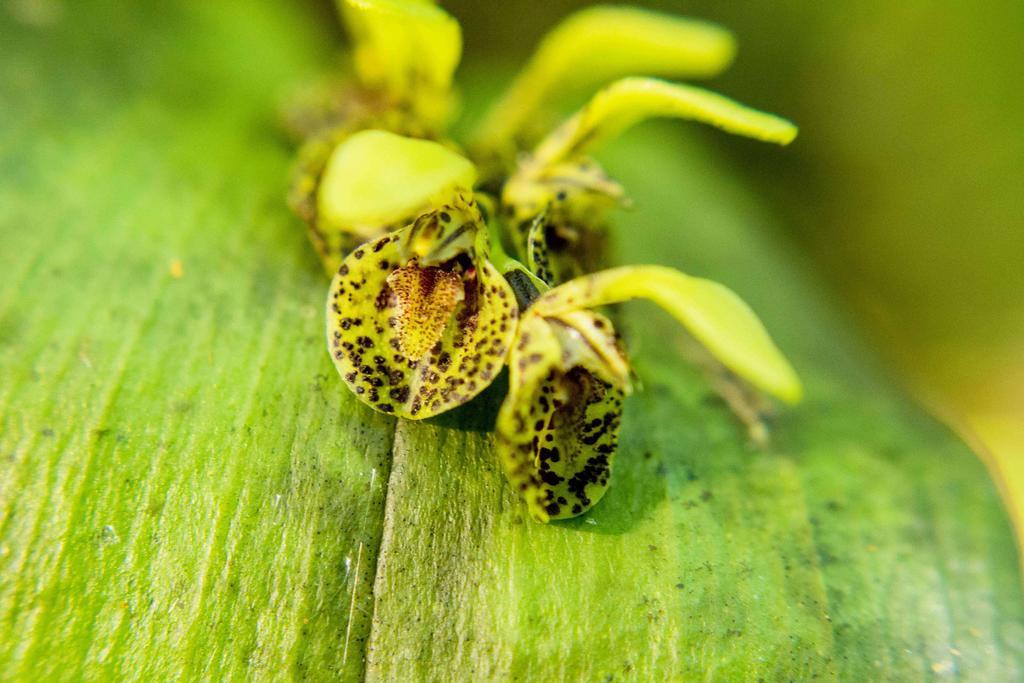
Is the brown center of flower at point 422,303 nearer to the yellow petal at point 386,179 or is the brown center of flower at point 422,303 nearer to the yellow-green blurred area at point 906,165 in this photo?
the yellow petal at point 386,179

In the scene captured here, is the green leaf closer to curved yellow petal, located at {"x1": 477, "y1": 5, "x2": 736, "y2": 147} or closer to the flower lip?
the flower lip

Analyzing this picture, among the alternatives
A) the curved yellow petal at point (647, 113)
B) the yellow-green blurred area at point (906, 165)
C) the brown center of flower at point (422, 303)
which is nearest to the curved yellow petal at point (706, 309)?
the brown center of flower at point (422, 303)

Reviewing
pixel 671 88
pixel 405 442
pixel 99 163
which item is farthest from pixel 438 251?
pixel 99 163

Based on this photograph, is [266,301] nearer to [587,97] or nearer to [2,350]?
[2,350]

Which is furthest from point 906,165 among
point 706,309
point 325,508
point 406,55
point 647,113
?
point 325,508

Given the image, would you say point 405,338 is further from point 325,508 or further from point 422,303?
point 325,508
